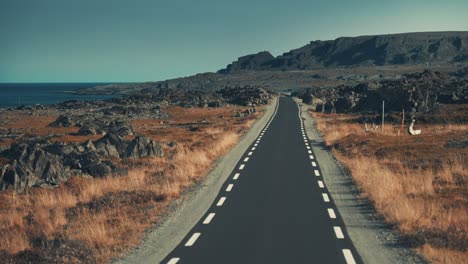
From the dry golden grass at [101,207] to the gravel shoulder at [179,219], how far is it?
0.34 meters

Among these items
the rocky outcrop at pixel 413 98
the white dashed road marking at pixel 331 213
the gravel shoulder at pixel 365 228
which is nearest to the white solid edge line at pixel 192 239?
the gravel shoulder at pixel 365 228

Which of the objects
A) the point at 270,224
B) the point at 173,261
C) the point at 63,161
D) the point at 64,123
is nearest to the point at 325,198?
the point at 270,224

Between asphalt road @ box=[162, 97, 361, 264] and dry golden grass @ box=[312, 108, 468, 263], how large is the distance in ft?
5.24

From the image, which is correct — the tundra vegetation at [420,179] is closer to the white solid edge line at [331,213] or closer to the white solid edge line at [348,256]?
the white solid edge line at [331,213]

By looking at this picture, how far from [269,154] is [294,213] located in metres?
13.6

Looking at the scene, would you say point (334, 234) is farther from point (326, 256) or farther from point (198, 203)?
point (198, 203)

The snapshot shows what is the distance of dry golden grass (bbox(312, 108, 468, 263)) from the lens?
1109 centimetres

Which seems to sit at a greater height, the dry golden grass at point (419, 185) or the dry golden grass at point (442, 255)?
the dry golden grass at point (442, 255)

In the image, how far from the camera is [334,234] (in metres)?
11.8

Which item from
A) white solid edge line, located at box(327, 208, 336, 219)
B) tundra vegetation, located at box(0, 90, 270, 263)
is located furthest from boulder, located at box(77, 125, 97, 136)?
white solid edge line, located at box(327, 208, 336, 219)

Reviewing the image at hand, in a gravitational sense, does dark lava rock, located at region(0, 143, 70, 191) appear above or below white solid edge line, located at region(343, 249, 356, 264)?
below

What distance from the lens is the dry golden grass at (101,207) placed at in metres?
11.7

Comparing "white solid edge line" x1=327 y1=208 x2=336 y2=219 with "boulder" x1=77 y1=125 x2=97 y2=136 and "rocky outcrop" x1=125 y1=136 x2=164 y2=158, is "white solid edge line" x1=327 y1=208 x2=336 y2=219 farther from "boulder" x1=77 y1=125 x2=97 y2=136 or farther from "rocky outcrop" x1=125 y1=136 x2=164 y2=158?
"boulder" x1=77 y1=125 x2=97 y2=136

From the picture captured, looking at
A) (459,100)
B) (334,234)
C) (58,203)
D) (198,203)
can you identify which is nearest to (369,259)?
(334,234)
